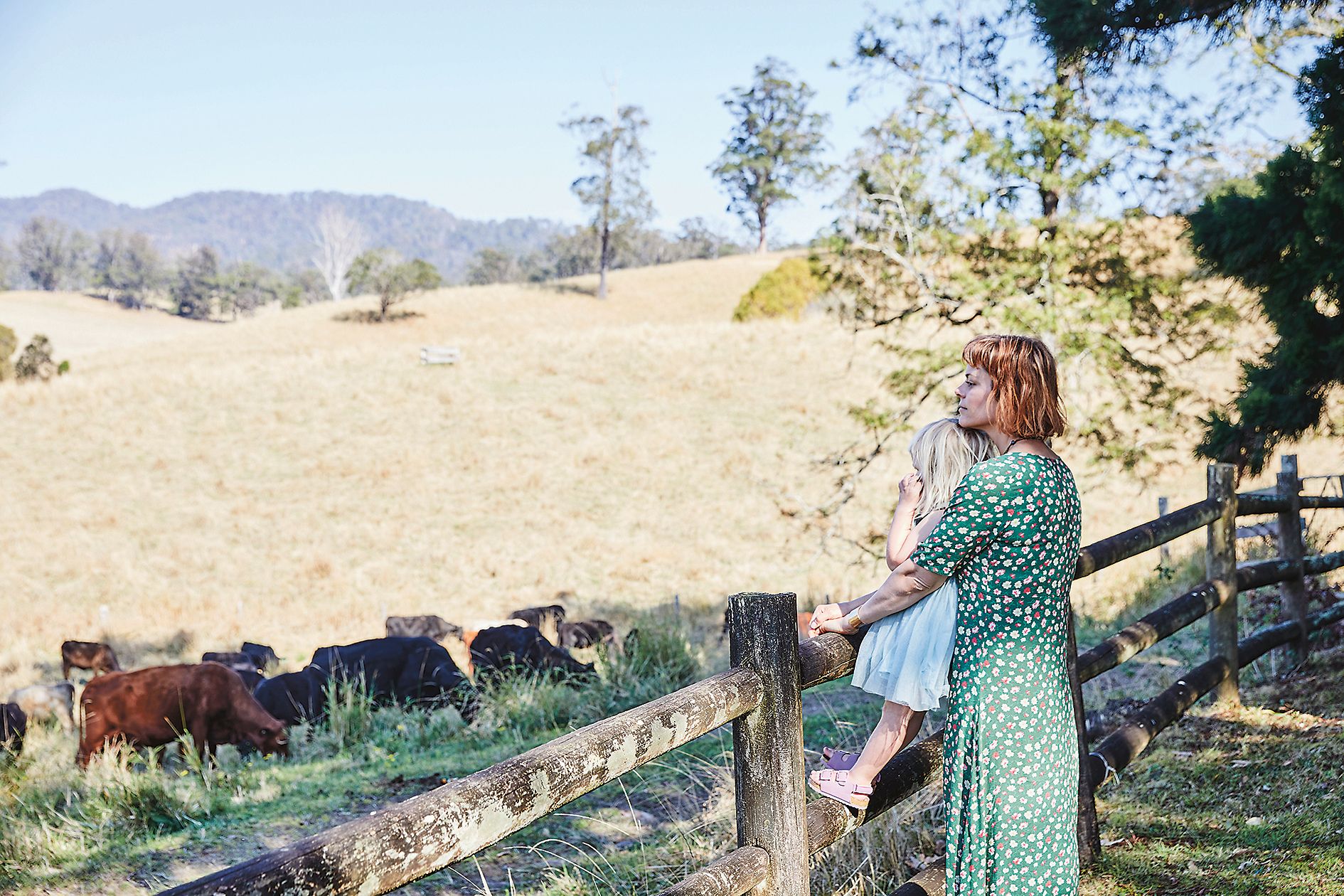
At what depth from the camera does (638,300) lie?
58.0 meters

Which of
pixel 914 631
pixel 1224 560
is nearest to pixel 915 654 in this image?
pixel 914 631

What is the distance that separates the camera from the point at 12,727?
7824 mm

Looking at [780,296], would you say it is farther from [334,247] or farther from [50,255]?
[50,255]

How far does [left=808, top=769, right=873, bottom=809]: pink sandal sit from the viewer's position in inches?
109

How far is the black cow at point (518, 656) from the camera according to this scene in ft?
28.5

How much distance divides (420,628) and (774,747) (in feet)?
33.9

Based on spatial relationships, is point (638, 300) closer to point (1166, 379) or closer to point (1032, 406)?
point (1166, 379)

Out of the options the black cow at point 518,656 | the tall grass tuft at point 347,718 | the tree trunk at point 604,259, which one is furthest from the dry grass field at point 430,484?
the tree trunk at point 604,259

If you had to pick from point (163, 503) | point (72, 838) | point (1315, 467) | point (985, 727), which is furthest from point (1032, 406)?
point (163, 503)

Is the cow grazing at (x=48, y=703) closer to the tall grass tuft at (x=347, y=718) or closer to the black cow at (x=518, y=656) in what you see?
the tall grass tuft at (x=347, y=718)

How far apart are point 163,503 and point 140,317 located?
74.4 m

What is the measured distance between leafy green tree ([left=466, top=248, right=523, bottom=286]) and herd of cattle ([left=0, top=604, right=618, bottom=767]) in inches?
3706

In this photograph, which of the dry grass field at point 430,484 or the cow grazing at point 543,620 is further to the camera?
the dry grass field at point 430,484

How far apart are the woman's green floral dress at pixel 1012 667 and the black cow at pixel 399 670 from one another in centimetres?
646
